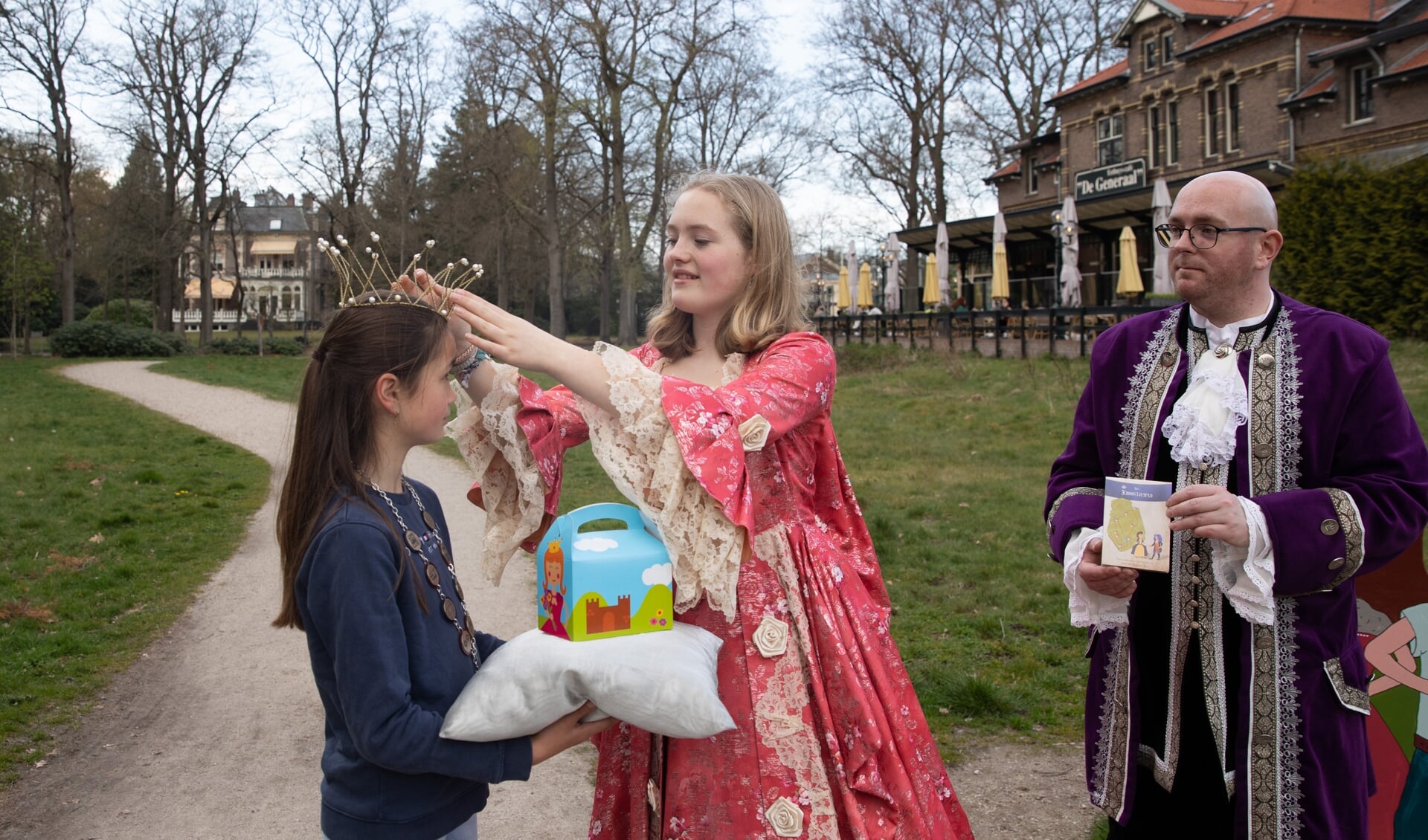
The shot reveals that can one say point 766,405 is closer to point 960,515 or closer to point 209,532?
point 960,515

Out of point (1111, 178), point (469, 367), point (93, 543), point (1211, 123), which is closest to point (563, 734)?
point (469, 367)

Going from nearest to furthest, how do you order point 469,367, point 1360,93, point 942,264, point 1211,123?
point 469,367 < point 1360,93 < point 942,264 < point 1211,123

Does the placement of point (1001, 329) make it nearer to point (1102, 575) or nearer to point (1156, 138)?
point (1156, 138)

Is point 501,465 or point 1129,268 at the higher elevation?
point 1129,268

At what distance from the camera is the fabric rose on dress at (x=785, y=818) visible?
212cm

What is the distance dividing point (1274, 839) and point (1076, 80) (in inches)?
1482

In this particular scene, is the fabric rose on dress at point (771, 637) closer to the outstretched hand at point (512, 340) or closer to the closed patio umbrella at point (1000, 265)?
the outstretched hand at point (512, 340)

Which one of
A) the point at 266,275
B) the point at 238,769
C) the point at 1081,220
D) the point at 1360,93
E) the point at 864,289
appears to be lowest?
the point at 238,769

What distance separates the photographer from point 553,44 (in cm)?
3041

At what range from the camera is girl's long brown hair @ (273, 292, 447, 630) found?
1.88 meters

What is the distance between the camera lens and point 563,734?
1.82 meters

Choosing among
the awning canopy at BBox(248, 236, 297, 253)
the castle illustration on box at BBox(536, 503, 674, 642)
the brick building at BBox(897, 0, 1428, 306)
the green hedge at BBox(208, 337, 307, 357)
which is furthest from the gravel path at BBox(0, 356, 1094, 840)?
the awning canopy at BBox(248, 236, 297, 253)

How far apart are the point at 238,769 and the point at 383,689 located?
2800mm

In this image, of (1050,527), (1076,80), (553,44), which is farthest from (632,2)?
(1050,527)
